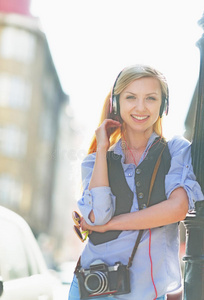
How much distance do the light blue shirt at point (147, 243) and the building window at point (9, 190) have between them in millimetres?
36244

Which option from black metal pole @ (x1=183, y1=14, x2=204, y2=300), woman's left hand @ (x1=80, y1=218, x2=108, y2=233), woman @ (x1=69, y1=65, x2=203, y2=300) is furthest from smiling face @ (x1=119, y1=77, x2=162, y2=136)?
woman's left hand @ (x1=80, y1=218, x2=108, y2=233)

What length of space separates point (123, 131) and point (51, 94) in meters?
45.3

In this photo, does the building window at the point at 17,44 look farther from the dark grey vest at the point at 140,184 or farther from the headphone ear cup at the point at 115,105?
the dark grey vest at the point at 140,184

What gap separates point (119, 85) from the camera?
2.66 metres

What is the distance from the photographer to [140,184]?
8.30 feet

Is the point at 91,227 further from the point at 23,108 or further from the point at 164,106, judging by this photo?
the point at 23,108

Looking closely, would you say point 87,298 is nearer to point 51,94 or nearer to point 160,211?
point 160,211

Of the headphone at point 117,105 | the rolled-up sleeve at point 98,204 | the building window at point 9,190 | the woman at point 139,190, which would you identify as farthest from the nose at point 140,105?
the building window at point 9,190

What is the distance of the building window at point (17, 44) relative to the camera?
41094 mm

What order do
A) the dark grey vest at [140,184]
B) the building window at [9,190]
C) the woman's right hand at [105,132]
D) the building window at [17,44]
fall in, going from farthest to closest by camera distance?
the building window at [17,44], the building window at [9,190], the woman's right hand at [105,132], the dark grey vest at [140,184]

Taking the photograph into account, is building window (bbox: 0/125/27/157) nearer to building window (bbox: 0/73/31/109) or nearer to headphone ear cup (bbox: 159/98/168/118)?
building window (bbox: 0/73/31/109)

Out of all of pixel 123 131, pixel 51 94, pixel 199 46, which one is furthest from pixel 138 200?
pixel 51 94

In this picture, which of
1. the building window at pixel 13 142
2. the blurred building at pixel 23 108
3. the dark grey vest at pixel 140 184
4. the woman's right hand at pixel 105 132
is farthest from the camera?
the building window at pixel 13 142

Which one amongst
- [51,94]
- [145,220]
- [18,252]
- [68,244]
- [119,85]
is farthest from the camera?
[68,244]
